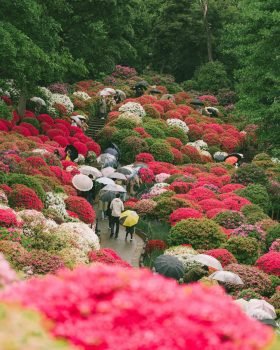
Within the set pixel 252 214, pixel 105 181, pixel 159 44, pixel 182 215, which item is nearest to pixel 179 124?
pixel 105 181

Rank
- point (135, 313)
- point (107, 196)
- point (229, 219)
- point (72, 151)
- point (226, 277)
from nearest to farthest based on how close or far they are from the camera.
A: point (135, 313) < point (226, 277) < point (229, 219) < point (107, 196) < point (72, 151)

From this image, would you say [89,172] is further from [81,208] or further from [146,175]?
[81,208]

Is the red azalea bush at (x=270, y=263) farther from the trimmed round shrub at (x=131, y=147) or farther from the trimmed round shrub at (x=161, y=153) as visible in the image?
the trimmed round shrub at (x=131, y=147)

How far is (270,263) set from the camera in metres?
19.6

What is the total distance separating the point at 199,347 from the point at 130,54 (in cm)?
5026

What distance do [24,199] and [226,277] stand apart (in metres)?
6.46

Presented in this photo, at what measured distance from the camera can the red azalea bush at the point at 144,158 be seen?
3450cm

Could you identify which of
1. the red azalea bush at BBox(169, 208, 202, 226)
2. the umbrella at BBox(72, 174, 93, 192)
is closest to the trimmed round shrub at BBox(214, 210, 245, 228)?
the red azalea bush at BBox(169, 208, 202, 226)

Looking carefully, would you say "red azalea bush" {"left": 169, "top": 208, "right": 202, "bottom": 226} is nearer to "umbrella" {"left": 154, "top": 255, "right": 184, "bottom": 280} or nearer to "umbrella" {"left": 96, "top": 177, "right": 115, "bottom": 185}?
"umbrella" {"left": 96, "top": 177, "right": 115, "bottom": 185}

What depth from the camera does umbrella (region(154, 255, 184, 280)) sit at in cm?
1638

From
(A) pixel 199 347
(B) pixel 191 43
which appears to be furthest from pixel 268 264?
(B) pixel 191 43

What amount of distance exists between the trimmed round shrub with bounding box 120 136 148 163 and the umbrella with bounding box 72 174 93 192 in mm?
9993

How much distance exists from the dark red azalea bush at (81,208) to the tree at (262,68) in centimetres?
879

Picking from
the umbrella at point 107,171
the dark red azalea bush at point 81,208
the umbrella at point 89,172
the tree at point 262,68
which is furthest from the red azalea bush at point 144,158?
the dark red azalea bush at point 81,208
